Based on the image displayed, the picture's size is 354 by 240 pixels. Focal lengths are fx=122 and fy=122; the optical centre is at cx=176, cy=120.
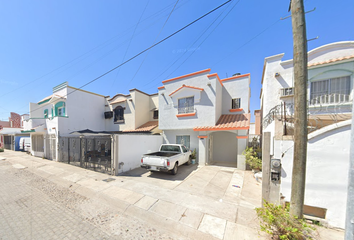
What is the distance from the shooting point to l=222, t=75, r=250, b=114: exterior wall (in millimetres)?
10242

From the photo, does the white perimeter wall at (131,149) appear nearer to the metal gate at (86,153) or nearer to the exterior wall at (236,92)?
the metal gate at (86,153)

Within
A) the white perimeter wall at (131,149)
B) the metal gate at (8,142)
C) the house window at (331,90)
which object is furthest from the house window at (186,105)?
the metal gate at (8,142)

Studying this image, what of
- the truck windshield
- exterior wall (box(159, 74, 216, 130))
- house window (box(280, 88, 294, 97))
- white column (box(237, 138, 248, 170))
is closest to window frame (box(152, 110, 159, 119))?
exterior wall (box(159, 74, 216, 130))

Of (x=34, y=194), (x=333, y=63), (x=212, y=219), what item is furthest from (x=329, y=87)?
(x=34, y=194)

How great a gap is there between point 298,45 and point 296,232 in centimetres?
398

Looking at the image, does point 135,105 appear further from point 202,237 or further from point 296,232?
point 296,232

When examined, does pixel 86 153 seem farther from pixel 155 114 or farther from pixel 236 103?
pixel 236 103

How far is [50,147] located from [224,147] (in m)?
16.3

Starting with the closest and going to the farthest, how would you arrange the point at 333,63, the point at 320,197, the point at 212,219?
the point at 320,197, the point at 212,219, the point at 333,63

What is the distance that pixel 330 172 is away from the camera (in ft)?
9.97

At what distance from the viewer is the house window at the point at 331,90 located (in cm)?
667

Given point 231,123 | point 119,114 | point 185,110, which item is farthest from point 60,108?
point 231,123

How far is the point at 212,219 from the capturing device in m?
3.51

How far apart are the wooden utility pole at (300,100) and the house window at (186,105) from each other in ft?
24.6
